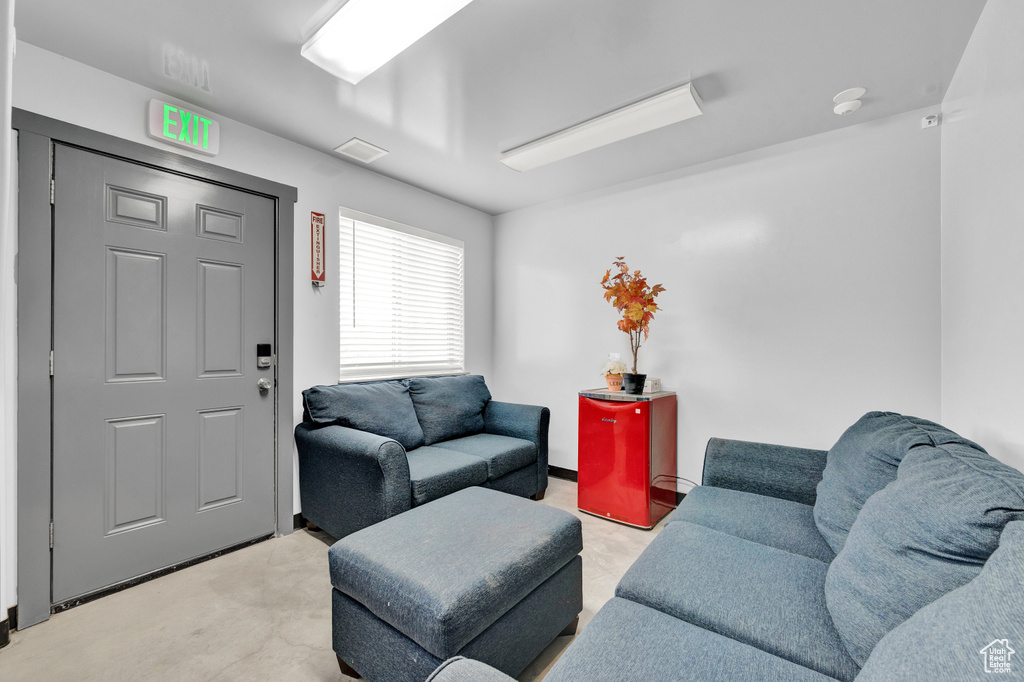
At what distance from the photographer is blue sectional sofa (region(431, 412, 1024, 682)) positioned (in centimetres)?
78

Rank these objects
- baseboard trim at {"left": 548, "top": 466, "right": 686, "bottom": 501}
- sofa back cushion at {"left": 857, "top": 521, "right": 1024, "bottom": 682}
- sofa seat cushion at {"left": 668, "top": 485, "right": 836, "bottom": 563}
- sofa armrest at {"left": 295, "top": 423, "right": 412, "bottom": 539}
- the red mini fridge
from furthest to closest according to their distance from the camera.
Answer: baseboard trim at {"left": 548, "top": 466, "right": 686, "bottom": 501}
the red mini fridge
sofa armrest at {"left": 295, "top": 423, "right": 412, "bottom": 539}
sofa seat cushion at {"left": 668, "top": 485, "right": 836, "bottom": 563}
sofa back cushion at {"left": 857, "top": 521, "right": 1024, "bottom": 682}

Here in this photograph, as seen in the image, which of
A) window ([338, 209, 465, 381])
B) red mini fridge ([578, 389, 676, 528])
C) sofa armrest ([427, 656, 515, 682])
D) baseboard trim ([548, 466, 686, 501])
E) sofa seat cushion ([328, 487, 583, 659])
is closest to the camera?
sofa armrest ([427, 656, 515, 682])

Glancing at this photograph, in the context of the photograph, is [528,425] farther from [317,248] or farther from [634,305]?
[317,248]

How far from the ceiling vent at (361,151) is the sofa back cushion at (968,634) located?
10.4 ft

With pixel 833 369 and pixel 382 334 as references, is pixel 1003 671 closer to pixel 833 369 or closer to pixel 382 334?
pixel 833 369

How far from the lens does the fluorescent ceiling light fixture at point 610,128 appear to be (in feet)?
8.02

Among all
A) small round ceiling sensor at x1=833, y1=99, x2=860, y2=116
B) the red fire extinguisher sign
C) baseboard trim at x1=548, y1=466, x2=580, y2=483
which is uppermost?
small round ceiling sensor at x1=833, y1=99, x2=860, y2=116

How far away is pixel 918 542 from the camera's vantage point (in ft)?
3.51

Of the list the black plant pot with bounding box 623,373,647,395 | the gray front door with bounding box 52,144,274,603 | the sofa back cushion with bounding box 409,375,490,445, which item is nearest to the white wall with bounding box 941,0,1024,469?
the black plant pot with bounding box 623,373,647,395

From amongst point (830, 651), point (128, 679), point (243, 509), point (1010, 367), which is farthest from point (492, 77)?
point (128, 679)

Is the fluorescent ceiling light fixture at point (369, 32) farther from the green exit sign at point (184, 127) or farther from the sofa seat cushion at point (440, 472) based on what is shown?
the sofa seat cushion at point (440, 472)

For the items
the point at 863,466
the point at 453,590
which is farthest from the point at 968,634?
the point at 453,590

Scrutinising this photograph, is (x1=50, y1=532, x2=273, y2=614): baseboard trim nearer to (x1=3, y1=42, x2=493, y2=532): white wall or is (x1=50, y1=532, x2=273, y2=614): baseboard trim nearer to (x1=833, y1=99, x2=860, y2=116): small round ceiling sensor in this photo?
(x1=3, y1=42, x2=493, y2=532): white wall

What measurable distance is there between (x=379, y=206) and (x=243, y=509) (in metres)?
2.21
